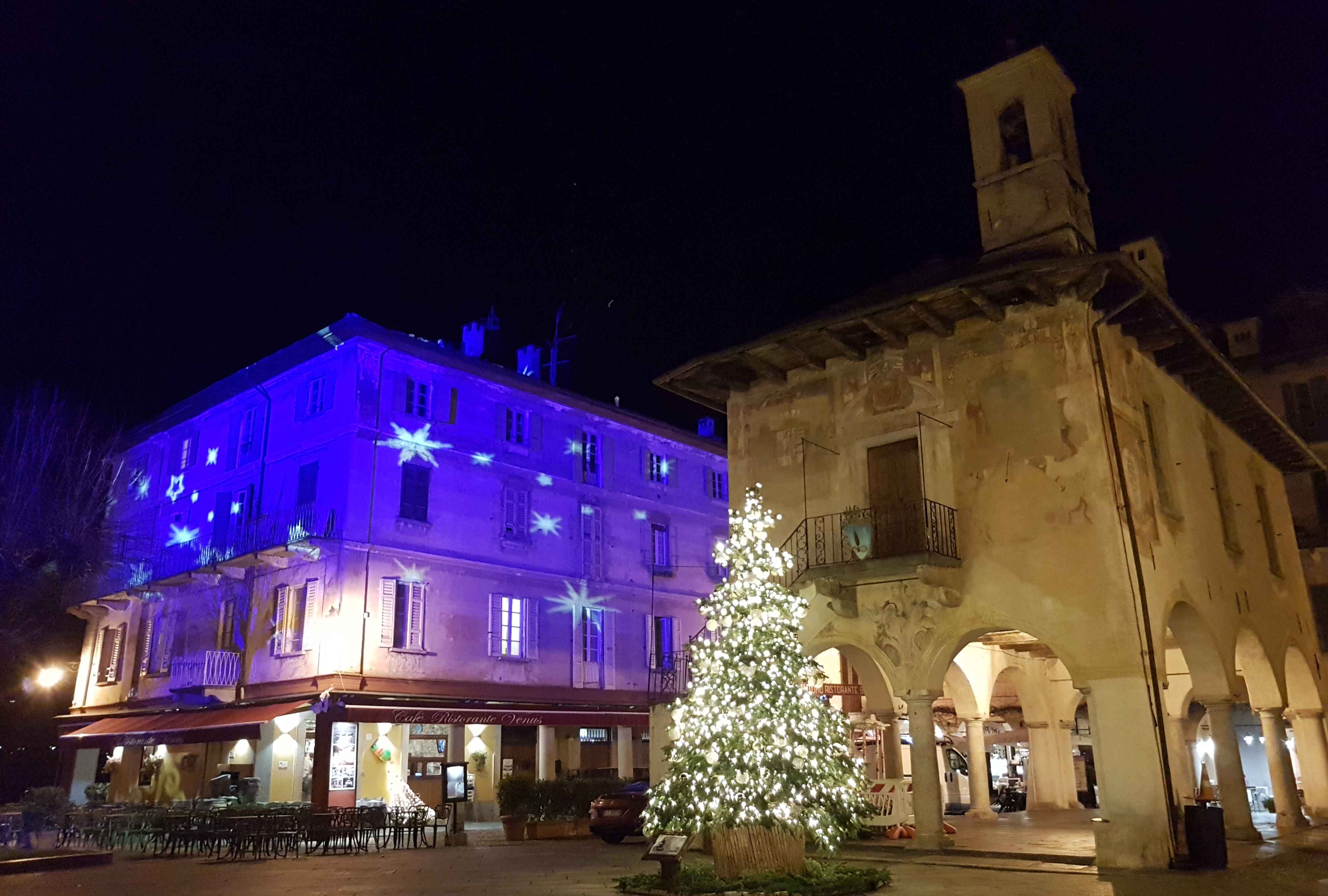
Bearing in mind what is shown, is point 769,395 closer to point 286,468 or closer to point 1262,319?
point 286,468

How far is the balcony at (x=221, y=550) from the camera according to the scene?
80.6ft

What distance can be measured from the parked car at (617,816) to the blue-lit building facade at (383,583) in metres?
6.22

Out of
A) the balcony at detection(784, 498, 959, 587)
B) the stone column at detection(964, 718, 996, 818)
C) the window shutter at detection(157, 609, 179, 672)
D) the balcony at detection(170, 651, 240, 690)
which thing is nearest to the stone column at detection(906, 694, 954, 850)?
the balcony at detection(784, 498, 959, 587)

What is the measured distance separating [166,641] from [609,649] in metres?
13.4

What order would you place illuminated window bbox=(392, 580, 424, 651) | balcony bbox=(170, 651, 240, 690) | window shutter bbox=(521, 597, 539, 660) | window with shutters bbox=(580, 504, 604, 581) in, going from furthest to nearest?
window with shutters bbox=(580, 504, 604, 581) → window shutter bbox=(521, 597, 539, 660) → balcony bbox=(170, 651, 240, 690) → illuminated window bbox=(392, 580, 424, 651)

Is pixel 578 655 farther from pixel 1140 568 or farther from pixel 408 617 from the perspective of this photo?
pixel 1140 568

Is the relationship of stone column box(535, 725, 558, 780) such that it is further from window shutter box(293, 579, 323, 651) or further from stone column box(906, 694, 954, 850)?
stone column box(906, 694, 954, 850)

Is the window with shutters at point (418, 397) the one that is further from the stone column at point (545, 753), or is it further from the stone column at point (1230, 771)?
the stone column at point (1230, 771)

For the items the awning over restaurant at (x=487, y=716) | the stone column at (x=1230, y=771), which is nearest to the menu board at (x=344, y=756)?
the awning over restaurant at (x=487, y=716)

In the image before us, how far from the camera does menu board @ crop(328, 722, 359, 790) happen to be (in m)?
23.7

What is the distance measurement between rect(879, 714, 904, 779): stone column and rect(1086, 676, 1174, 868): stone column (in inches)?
233

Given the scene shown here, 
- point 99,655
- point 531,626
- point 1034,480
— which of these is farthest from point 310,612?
point 1034,480

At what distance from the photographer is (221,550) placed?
27.2 metres

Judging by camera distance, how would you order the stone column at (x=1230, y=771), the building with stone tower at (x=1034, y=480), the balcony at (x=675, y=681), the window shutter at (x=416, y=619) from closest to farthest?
the building with stone tower at (x=1034, y=480) → the stone column at (x=1230, y=771) → the balcony at (x=675, y=681) → the window shutter at (x=416, y=619)
